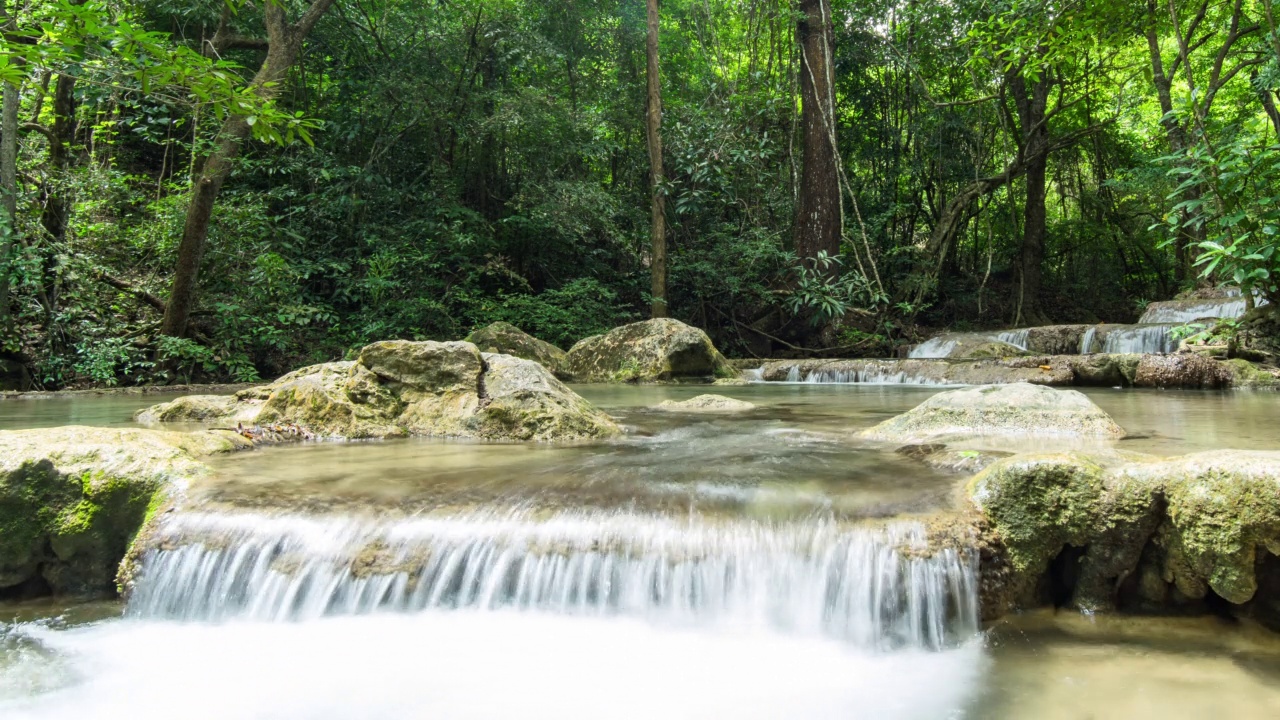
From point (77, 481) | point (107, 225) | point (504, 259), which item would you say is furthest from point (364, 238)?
point (77, 481)

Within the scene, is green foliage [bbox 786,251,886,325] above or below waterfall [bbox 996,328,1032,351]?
above

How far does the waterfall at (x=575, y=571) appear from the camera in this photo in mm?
2412

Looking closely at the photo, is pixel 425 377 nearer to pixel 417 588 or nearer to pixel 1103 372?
pixel 417 588

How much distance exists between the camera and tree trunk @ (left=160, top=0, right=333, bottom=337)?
8586 millimetres

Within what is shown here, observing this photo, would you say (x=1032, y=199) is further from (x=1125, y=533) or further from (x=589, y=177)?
(x=1125, y=533)

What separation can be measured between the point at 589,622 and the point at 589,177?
12430 millimetres

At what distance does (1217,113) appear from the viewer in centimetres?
1555

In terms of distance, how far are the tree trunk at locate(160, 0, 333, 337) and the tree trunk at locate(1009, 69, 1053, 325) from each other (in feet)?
43.6

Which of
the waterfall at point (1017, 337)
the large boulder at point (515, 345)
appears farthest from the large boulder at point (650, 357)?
the waterfall at point (1017, 337)

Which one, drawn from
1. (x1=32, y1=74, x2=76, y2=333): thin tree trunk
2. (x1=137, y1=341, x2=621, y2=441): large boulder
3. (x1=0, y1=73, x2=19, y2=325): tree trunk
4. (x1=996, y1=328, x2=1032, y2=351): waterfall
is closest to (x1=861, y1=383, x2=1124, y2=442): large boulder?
(x1=137, y1=341, x2=621, y2=441): large boulder

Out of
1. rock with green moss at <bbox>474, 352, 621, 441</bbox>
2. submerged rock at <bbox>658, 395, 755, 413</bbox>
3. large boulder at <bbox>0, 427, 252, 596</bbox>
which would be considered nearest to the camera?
large boulder at <bbox>0, 427, 252, 596</bbox>

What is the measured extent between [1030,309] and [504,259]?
Answer: 11.4 meters

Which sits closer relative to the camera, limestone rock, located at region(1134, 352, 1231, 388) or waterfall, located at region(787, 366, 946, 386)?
limestone rock, located at region(1134, 352, 1231, 388)

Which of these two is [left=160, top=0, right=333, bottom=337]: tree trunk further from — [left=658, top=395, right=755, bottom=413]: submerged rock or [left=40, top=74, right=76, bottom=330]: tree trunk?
[left=658, top=395, right=755, bottom=413]: submerged rock
